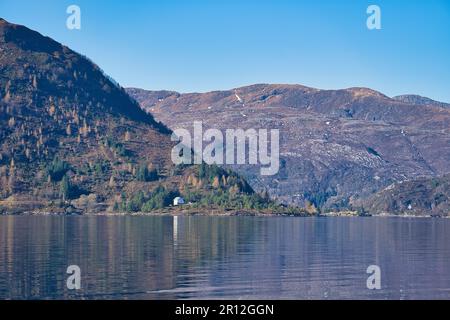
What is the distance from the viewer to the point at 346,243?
178250 millimetres

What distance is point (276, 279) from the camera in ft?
345

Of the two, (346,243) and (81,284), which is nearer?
(81,284)
